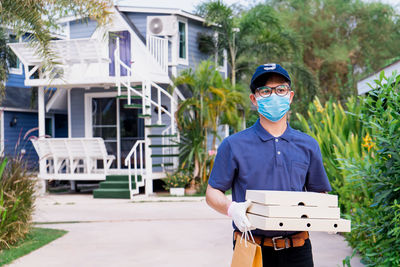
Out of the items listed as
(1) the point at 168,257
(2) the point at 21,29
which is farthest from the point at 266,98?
(2) the point at 21,29

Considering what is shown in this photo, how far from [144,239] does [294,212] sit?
5.87 metres

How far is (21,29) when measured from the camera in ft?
27.7

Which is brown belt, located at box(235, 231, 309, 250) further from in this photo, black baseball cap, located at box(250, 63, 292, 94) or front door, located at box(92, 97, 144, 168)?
front door, located at box(92, 97, 144, 168)

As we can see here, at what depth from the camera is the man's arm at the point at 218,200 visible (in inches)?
119

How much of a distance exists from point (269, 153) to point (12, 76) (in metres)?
18.6

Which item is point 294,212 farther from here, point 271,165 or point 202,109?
point 202,109

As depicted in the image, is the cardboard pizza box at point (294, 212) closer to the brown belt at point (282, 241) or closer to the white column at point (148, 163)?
the brown belt at point (282, 241)

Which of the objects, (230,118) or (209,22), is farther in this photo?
(209,22)

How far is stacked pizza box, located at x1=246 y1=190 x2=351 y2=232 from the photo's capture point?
2660 mm

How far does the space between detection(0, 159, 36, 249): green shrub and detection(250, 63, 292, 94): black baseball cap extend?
4.92m

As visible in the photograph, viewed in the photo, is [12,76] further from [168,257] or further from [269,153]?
[269,153]

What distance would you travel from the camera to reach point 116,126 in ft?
57.7

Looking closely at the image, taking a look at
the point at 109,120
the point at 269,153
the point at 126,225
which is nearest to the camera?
the point at 269,153

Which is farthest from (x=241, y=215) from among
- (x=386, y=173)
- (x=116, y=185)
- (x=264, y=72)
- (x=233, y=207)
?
(x=116, y=185)
